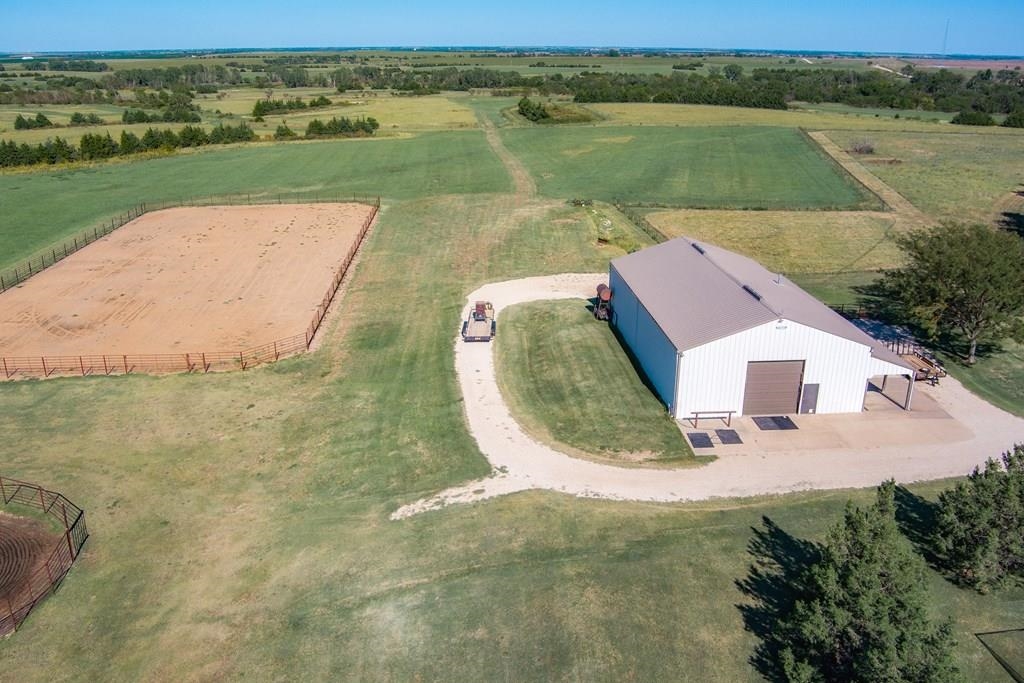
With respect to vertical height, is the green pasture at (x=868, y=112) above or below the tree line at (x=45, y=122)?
Result: above

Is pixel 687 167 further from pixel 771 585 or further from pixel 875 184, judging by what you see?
pixel 771 585

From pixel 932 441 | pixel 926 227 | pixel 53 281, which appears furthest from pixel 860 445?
pixel 53 281

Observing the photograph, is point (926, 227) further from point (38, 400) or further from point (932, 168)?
point (38, 400)

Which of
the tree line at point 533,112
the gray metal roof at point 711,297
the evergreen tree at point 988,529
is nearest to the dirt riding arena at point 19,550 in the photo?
the gray metal roof at point 711,297

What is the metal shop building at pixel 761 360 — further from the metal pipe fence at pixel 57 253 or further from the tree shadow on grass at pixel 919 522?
the metal pipe fence at pixel 57 253

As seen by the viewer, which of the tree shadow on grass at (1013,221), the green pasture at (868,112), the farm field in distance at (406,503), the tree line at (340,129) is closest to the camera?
the farm field in distance at (406,503)

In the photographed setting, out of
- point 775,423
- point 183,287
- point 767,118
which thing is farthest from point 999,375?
point 767,118
